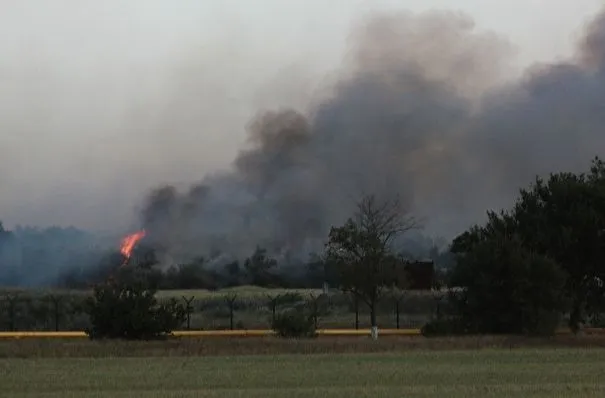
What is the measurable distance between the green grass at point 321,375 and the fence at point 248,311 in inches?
612

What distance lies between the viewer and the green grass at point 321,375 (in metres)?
22.9

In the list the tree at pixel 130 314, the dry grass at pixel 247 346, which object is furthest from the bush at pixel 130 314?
the dry grass at pixel 247 346

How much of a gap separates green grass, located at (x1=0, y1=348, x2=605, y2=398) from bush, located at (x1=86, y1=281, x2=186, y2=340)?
21.7 feet

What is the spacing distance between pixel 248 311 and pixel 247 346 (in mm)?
26143

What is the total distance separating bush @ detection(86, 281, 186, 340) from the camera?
3981 cm

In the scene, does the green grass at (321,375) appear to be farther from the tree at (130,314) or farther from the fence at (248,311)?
the fence at (248,311)

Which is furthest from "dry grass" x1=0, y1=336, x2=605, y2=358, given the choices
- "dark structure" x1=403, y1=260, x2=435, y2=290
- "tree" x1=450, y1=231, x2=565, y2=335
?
"dark structure" x1=403, y1=260, x2=435, y2=290

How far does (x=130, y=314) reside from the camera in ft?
130

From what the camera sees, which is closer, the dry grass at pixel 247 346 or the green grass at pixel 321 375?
the green grass at pixel 321 375

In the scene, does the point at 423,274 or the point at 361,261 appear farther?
the point at 423,274

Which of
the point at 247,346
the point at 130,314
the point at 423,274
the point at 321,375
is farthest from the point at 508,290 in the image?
the point at 423,274

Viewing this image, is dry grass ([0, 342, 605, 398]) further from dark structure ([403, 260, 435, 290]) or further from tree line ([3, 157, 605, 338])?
Answer: dark structure ([403, 260, 435, 290])

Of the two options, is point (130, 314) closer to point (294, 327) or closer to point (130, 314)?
point (130, 314)

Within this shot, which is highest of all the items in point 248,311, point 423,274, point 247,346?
point 423,274
